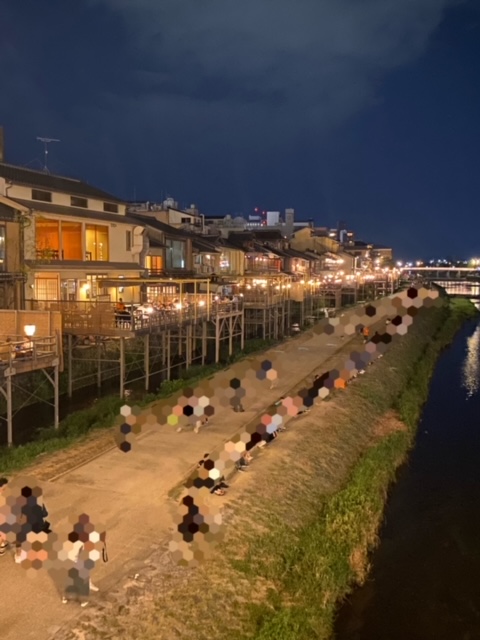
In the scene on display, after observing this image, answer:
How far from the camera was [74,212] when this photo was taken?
28.0 m

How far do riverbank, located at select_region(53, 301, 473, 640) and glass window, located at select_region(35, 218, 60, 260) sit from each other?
1459cm

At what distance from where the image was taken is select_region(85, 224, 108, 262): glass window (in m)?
29.4

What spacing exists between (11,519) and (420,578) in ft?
27.3

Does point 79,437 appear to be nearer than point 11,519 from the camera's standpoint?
No

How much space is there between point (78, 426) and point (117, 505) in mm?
7605

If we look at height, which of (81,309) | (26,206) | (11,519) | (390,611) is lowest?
(390,611)

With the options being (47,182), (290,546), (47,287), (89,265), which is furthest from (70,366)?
(290,546)

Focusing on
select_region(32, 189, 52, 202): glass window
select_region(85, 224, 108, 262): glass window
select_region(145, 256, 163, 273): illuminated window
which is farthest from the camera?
select_region(145, 256, 163, 273): illuminated window

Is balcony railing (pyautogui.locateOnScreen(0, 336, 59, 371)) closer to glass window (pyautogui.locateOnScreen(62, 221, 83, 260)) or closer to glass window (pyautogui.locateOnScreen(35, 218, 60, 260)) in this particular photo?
glass window (pyautogui.locateOnScreen(35, 218, 60, 260))

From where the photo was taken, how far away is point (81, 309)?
2312cm

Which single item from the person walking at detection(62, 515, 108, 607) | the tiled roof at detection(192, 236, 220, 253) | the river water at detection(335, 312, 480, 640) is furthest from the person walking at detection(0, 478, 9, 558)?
the tiled roof at detection(192, 236, 220, 253)

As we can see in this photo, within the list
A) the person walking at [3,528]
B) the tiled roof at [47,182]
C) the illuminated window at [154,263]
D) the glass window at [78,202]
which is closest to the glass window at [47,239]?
the tiled roof at [47,182]

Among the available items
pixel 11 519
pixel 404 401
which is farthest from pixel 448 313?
pixel 11 519

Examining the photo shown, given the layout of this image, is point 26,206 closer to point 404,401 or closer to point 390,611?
point 404,401
